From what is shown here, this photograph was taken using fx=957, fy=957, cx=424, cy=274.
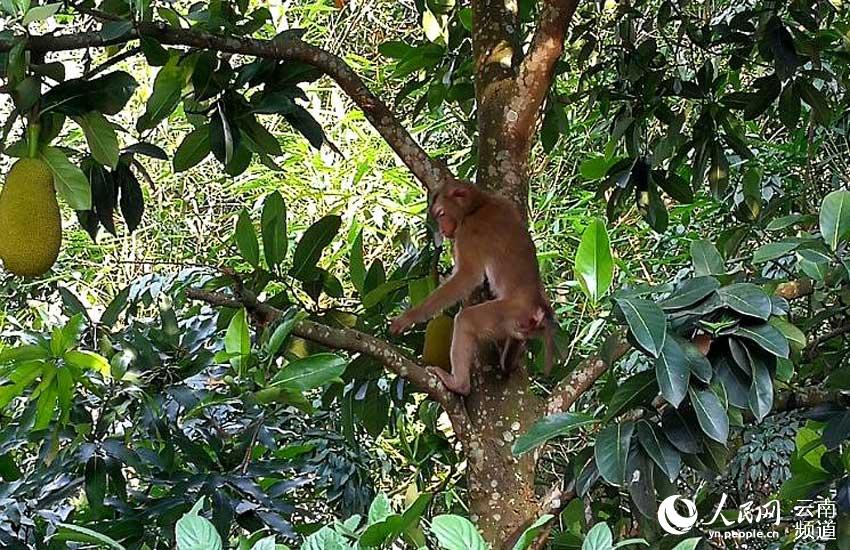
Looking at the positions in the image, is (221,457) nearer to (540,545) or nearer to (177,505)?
(177,505)

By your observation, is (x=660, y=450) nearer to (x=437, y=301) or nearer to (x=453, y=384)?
(x=453, y=384)

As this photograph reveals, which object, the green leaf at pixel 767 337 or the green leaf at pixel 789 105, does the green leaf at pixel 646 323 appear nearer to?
the green leaf at pixel 767 337

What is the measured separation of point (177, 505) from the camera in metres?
1.29

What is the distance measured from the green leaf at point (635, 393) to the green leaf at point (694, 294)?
79 millimetres

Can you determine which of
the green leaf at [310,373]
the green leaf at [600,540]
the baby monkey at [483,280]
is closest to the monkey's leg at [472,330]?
the baby monkey at [483,280]

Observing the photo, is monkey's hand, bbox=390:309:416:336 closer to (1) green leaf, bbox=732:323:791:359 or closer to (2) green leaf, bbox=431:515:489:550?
(1) green leaf, bbox=732:323:791:359

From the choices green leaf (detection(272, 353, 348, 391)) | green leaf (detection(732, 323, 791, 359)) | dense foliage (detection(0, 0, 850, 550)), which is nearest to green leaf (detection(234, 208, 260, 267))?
dense foliage (detection(0, 0, 850, 550))

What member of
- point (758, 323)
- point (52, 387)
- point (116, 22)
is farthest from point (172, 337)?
point (758, 323)

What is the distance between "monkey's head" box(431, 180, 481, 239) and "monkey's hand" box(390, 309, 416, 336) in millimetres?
160

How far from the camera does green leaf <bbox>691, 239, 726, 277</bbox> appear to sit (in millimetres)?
970

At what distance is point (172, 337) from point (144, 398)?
0.62 feet

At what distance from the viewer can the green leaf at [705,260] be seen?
97cm

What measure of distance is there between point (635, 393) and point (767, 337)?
139mm

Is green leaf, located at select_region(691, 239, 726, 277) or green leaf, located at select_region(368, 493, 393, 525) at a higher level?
green leaf, located at select_region(691, 239, 726, 277)
